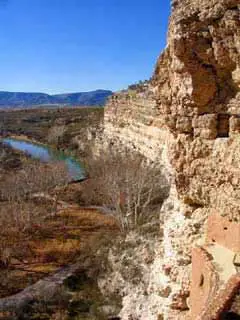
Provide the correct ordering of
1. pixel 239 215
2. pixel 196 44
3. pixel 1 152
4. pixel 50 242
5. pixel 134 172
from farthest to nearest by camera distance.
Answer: pixel 1 152 < pixel 134 172 < pixel 50 242 < pixel 196 44 < pixel 239 215

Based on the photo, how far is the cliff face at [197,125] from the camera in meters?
10.9

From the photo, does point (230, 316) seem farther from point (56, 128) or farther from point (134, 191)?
point (56, 128)

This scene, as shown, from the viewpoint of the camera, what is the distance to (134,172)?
34438 mm

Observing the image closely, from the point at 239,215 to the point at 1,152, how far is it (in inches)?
2512

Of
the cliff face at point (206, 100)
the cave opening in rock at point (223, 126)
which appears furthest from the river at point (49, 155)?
the cave opening in rock at point (223, 126)

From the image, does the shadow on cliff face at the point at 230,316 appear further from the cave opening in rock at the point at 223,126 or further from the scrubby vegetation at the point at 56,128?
the scrubby vegetation at the point at 56,128

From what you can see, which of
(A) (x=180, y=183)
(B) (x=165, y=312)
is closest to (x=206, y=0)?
(A) (x=180, y=183)

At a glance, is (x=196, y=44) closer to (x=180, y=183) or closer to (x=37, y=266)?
(x=180, y=183)

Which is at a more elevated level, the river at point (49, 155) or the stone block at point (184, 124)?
the stone block at point (184, 124)

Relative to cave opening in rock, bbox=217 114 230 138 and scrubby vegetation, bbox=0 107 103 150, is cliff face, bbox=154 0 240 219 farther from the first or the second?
scrubby vegetation, bbox=0 107 103 150

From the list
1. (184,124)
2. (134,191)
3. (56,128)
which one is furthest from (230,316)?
(56,128)

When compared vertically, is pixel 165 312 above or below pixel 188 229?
below

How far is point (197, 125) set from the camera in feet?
38.9

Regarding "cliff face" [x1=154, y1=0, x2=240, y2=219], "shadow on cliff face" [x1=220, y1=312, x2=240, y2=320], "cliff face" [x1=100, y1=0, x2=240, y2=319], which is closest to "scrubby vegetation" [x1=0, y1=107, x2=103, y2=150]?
"cliff face" [x1=100, y1=0, x2=240, y2=319]
